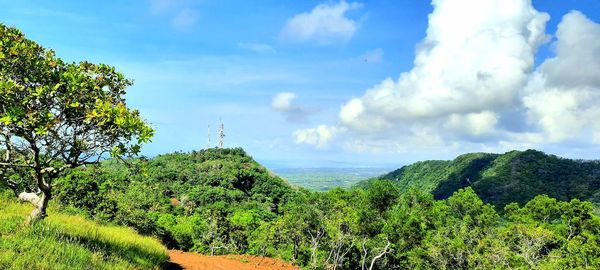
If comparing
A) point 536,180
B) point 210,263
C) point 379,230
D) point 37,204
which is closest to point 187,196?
point 379,230

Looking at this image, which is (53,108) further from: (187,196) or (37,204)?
(187,196)

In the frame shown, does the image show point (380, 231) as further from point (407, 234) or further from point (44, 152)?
point (44, 152)

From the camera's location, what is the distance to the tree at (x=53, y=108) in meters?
9.17

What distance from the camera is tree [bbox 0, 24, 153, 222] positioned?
9.17 metres

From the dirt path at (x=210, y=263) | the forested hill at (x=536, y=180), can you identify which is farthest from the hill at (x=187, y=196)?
the forested hill at (x=536, y=180)

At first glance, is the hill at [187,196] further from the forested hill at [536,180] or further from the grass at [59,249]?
the forested hill at [536,180]

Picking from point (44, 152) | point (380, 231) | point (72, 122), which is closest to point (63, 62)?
point (72, 122)

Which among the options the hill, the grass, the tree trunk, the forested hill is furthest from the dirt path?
the forested hill

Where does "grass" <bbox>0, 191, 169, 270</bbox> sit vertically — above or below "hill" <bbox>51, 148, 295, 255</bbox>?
above

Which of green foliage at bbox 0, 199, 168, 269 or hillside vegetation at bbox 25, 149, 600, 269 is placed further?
hillside vegetation at bbox 25, 149, 600, 269

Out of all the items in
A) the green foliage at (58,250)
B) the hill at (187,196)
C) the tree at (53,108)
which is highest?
the tree at (53,108)

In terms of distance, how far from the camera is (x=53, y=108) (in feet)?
32.5

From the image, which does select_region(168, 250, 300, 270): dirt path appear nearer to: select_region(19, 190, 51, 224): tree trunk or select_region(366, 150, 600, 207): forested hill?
select_region(19, 190, 51, 224): tree trunk

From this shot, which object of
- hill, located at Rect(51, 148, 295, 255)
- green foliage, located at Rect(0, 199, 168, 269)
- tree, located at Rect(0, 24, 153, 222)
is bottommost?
hill, located at Rect(51, 148, 295, 255)
